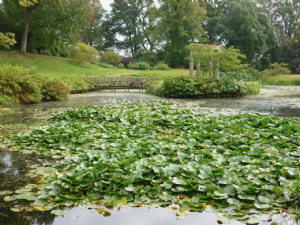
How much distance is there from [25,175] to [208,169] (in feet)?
6.67

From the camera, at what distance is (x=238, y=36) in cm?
3147

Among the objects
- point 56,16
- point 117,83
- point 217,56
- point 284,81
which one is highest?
point 56,16

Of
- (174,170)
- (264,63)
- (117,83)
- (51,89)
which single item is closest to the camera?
(174,170)

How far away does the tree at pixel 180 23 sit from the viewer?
27.2 m

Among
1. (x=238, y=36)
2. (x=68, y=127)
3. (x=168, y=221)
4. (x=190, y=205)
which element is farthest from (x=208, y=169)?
(x=238, y=36)

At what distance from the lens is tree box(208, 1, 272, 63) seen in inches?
1204

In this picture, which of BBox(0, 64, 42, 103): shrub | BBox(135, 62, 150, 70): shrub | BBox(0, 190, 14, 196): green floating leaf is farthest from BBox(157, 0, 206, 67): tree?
BBox(0, 190, 14, 196): green floating leaf

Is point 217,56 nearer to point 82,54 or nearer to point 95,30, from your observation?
point 82,54

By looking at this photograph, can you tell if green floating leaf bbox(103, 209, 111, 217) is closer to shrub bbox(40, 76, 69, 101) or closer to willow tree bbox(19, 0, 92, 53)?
shrub bbox(40, 76, 69, 101)

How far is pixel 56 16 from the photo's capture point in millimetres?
23391

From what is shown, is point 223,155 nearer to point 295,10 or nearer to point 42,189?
point 42,189

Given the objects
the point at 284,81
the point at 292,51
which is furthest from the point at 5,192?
the point at 292,51

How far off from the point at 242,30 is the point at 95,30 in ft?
78.1

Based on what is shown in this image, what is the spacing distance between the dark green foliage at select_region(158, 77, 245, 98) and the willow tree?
15.2m
